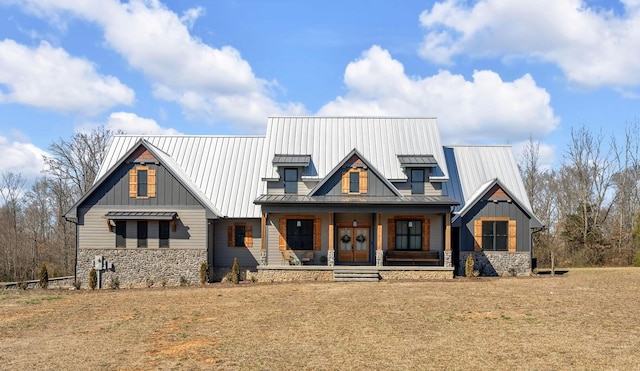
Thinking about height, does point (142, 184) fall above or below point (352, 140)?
below

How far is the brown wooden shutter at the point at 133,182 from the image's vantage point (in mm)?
27906

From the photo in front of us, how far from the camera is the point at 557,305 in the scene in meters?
17.5

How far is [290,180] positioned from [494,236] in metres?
10.8

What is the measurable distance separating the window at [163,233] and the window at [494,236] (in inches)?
620

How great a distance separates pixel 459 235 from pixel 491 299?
10.2 metres

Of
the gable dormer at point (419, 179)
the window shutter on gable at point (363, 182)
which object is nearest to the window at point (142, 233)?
A: the window shutter on gable at point (363, 182)

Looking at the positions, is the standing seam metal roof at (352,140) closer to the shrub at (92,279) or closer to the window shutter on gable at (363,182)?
the window shutter on gable at (363,182)

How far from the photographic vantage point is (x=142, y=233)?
91.8 feet

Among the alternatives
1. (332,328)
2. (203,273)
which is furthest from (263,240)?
(332,328)

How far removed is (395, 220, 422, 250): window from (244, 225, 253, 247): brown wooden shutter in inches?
292

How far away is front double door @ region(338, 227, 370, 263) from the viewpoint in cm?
2909

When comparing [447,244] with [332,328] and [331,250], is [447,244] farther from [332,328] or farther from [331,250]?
[332,328]

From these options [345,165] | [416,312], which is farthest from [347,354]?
[345,165]

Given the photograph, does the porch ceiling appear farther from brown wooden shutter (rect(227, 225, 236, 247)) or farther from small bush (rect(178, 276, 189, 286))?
small bush (rect(178, 276, 189, 286))
